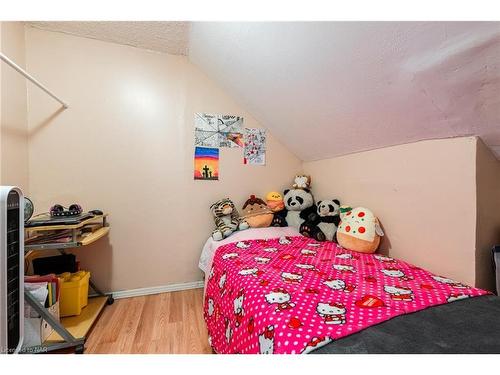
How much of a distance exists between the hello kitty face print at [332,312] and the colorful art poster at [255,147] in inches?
65.2

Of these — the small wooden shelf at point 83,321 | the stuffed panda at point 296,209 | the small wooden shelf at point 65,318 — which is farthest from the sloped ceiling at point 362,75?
the small wooden shelf at point 83,321

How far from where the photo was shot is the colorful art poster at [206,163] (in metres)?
2.21

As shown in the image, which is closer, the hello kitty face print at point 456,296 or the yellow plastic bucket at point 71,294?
the hello kitty face print at point 456,296

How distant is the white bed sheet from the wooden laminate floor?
1.13ft

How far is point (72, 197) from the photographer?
1871mm

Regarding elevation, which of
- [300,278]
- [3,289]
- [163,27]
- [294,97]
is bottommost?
[300,278]

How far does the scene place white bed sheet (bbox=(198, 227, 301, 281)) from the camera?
6.48ft

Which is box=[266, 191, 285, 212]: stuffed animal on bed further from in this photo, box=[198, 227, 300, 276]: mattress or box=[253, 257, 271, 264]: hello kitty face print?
box=[253, 257, 271, 264]: hello kitty face print

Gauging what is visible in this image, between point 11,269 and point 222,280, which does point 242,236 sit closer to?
point 222,280

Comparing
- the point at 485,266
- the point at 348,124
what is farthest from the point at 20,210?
the point at 485,266

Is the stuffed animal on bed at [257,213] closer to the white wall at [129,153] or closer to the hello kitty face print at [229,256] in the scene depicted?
the white wall at [129,153]
